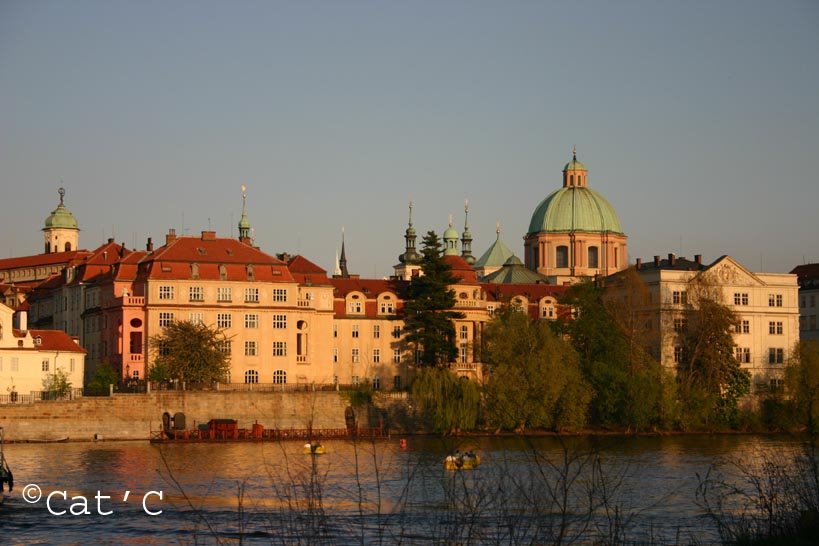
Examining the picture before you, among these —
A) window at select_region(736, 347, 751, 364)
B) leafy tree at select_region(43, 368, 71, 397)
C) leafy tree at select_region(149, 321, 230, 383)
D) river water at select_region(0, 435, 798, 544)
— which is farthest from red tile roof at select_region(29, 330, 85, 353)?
window at select_region(736, 347, 751, 364)

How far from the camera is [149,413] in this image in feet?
302

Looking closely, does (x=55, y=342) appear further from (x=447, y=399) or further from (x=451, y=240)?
(x=451, y=240)

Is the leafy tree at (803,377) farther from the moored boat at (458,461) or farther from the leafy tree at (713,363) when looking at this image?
the moored boat at (458,461)

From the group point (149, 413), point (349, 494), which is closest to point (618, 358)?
point (149, 413)

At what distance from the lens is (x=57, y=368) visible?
95.9 m

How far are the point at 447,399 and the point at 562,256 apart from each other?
57.2 meters

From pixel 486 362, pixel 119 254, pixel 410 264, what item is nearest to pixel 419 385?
pixel 486 362

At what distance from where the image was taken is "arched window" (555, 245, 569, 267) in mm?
147625

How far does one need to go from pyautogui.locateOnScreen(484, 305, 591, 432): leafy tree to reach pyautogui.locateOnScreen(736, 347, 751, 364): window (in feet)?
69.8

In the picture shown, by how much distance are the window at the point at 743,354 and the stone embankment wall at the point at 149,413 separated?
30.4 meters

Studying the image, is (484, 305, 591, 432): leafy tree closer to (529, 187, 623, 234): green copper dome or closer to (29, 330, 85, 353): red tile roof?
(29, 330, 85, 353): red tile roof

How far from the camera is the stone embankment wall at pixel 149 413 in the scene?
87250mm

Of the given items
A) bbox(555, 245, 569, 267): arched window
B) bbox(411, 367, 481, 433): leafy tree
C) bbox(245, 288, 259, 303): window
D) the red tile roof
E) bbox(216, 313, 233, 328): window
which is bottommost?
bbox(411, 367, 481, 433): leafy tree

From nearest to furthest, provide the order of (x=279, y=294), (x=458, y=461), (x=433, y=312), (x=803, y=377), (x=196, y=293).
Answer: (x=458, y=461) → (x=803, y=377) → (x=196, y=293) → (x=279, y=294) → (x=433, y=312)
